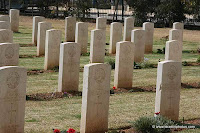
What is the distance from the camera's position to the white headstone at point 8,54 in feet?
Answer: 49.1

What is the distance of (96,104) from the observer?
36.9ft

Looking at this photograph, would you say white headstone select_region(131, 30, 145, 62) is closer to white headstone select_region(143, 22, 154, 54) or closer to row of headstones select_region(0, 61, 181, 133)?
white headstone select_region(143, 22, 154, 54)

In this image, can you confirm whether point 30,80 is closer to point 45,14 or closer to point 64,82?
point 64,82

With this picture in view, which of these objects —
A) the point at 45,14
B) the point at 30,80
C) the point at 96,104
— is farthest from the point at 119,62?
the point at 45,14

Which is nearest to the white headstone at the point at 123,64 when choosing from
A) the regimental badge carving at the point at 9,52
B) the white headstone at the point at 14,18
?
the regimental badge carving at the point at 9,52

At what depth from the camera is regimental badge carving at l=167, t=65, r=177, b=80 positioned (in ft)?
39.8

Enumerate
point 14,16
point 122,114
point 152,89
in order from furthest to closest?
1. point 14,16
2. point 152,89
3. point 122,114

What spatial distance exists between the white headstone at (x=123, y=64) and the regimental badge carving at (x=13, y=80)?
633cm

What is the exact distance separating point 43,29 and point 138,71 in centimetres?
553

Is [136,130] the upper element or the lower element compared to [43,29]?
lower

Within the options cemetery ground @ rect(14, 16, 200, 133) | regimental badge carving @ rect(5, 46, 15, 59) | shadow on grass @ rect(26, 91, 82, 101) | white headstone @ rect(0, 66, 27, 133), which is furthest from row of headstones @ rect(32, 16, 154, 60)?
white headstone @ rect(0, 66, 27, 133)

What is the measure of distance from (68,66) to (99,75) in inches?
167

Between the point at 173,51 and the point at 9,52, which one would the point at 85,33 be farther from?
the point at 9,52

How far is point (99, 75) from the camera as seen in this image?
1128 cm
